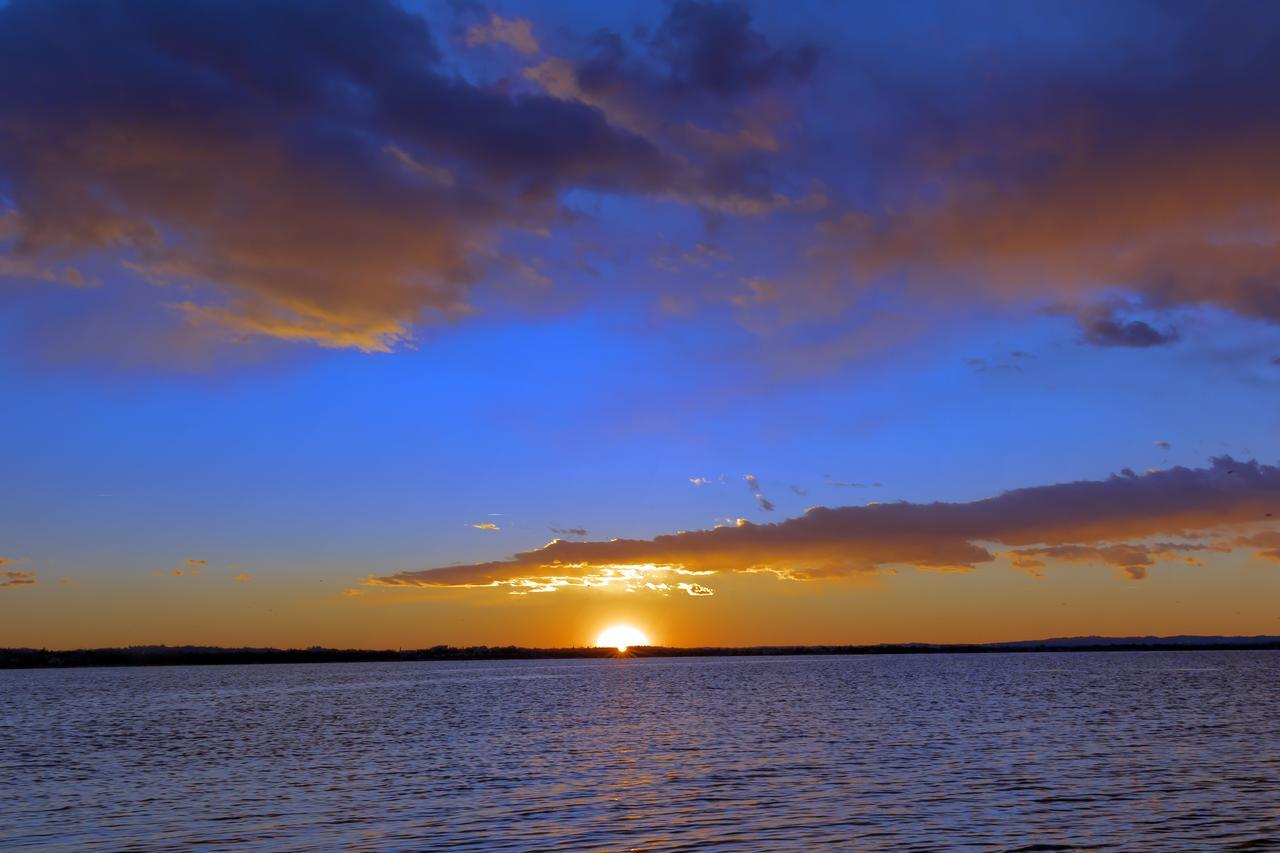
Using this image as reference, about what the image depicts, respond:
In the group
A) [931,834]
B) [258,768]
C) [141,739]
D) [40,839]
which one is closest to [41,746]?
[141,739]

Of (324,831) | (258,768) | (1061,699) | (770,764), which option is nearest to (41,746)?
(258,768)

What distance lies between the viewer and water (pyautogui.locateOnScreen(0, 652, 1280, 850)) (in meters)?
32.6

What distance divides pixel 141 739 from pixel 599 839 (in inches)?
2187

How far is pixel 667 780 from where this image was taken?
44.7m

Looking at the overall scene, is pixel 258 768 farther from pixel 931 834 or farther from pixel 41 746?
pixel 931 834

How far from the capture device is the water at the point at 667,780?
32.6 m

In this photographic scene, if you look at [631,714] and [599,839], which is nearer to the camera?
[599,839]

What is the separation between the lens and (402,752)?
6003 centimetres

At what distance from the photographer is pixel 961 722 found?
73.1 meters

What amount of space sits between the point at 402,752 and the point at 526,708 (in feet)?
142

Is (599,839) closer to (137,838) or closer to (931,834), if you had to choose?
(931,834)

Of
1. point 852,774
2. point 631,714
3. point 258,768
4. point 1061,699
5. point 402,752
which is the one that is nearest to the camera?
point 852,774

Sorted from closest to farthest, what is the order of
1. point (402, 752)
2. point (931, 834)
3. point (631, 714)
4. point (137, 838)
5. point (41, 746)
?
point (931, 834), point (137, 838), point (402, 752), point (41, 746), point (631, 714)

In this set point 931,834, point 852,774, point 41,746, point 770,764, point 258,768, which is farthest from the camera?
point 41,746
